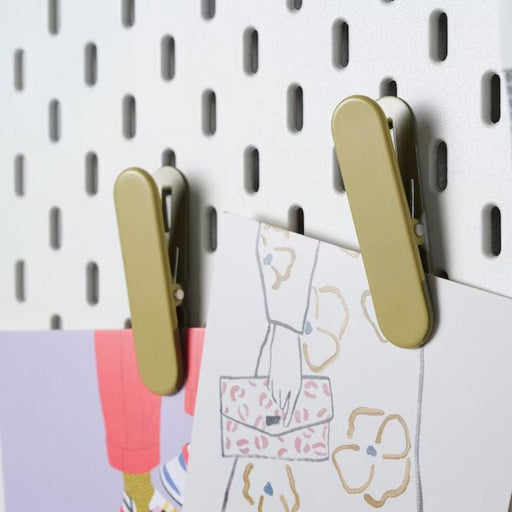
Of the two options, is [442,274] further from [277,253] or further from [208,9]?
[208,9]

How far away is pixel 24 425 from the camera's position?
0.53 metres

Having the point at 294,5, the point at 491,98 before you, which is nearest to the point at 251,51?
the point at 294,5

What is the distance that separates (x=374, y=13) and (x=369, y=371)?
0.16m

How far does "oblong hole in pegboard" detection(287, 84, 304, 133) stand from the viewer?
0.46m

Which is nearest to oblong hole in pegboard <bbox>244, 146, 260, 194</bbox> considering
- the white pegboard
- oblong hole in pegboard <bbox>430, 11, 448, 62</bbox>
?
the white pegboard

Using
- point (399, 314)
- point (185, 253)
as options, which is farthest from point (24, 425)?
point (399, 314)

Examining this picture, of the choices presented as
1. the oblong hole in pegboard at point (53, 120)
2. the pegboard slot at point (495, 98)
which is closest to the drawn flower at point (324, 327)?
the pegboard slot at point (495, 98)

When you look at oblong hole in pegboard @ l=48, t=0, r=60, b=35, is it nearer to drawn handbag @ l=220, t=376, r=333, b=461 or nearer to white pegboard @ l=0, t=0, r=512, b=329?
white pegboard @ l=0, t=0, r=512, b=329

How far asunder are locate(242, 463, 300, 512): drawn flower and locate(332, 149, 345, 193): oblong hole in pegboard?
0.13m

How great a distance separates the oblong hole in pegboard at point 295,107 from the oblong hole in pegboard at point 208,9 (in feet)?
0.22

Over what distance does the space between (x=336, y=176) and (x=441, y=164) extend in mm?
53

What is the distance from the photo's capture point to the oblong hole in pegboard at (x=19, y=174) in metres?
0.57

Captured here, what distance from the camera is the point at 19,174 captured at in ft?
A: 1.87

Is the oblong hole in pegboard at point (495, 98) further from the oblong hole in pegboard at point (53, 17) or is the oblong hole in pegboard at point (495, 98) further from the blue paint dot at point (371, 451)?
the oblong hole in pegboard at point (53, 17)
